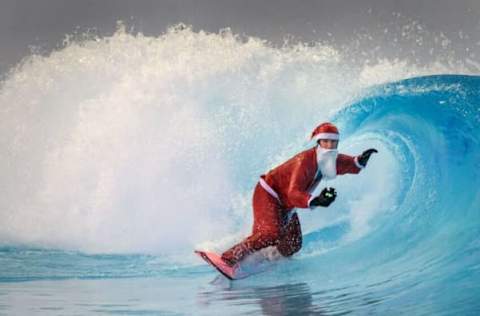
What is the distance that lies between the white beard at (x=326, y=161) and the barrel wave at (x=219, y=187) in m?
0.40

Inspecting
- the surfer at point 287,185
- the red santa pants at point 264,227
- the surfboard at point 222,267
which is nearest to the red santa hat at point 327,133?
the surfer at point 287,185

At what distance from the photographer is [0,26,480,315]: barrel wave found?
264cm

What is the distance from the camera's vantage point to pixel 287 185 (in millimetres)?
2895

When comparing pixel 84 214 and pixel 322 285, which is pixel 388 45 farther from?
pixel 322 285

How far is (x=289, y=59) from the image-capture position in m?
4.72

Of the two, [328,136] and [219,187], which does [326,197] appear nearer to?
[328,136]

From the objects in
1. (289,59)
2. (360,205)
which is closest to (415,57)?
(289,59)

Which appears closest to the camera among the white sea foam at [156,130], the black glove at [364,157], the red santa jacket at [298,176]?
the red santa jacket at [298,176]

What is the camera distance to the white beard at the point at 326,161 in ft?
9.41

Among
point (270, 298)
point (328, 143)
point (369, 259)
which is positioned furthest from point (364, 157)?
point (270, 298)

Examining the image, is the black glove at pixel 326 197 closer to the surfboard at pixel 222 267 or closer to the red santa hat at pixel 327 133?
the red santa hat at pixel 327 133

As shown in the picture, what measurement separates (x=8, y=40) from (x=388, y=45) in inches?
103

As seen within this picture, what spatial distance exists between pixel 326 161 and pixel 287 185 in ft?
0.60

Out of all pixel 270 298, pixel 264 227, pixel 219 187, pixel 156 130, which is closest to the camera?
pixel 270 298
